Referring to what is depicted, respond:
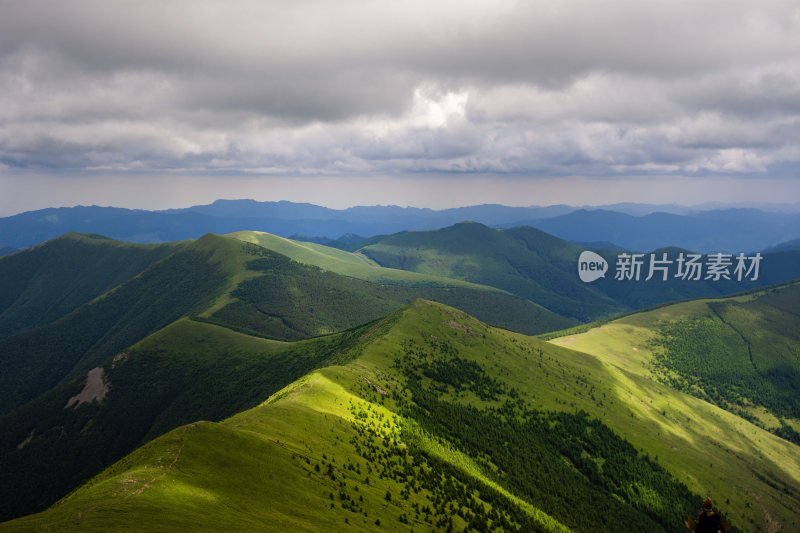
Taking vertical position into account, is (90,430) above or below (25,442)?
above

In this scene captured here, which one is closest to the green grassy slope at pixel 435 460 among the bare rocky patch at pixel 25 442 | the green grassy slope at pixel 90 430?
the green grassy slope at pixel 90 430

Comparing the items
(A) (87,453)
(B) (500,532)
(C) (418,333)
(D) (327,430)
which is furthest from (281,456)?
(A) (87,453)

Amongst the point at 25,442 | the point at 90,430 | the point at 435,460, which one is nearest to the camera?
the point at 435,460

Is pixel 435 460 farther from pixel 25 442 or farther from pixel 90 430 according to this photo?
pixel 25 442

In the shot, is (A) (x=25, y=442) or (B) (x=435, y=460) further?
(A) (x=25, y=442)

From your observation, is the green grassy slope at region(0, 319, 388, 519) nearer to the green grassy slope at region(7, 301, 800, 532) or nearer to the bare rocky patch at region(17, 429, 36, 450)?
the bare rocky patch at region(17, 429, 36, 450)

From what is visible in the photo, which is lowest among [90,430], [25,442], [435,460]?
[25,442]

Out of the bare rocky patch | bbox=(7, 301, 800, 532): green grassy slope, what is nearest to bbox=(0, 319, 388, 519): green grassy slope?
the bare rocky patch

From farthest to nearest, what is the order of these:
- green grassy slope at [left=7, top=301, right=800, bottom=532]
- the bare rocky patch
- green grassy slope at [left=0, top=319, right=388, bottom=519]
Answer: the bare rocky patch < green grassy slope at [left=0, top=319, right=388, bottom=519] < green grassy slope at [left=7, top=301, right=800, bottom=532]

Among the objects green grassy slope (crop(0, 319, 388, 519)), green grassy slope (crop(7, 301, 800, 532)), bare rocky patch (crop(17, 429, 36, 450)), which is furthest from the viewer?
bare rocky patch (crop(17, 429, 36, 450))

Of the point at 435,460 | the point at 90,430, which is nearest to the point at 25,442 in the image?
the point at 90,430
